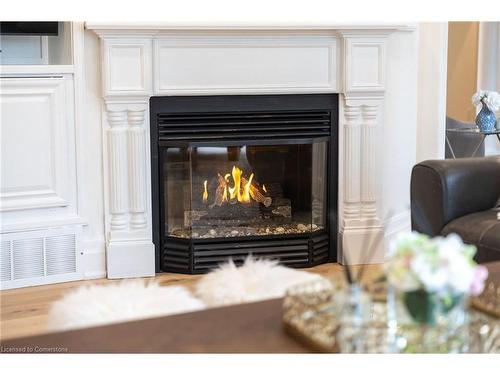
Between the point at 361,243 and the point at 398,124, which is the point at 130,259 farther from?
the point at 398,124

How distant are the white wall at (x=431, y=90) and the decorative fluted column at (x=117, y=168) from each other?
64.7 inches

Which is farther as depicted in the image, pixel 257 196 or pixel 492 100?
pixel 492 100

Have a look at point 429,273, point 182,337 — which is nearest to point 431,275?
point 429,273

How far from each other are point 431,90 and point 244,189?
1.26 meters

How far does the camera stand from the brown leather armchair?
3.31 m

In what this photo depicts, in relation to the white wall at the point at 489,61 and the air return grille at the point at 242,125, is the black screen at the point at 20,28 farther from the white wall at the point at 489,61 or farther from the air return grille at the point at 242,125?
the white wall at the point at 489,61

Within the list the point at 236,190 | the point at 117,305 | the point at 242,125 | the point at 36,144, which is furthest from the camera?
the point at 236,190

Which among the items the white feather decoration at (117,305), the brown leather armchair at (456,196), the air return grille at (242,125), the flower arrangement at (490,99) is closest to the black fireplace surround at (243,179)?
the air return grille at (242,125)

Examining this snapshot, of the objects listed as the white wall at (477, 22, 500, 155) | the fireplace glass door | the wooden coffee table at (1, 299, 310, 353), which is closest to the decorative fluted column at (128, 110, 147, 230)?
the fireplace glass door

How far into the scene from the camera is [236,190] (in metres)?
4.22

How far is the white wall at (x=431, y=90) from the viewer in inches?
184

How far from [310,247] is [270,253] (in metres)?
0.20
